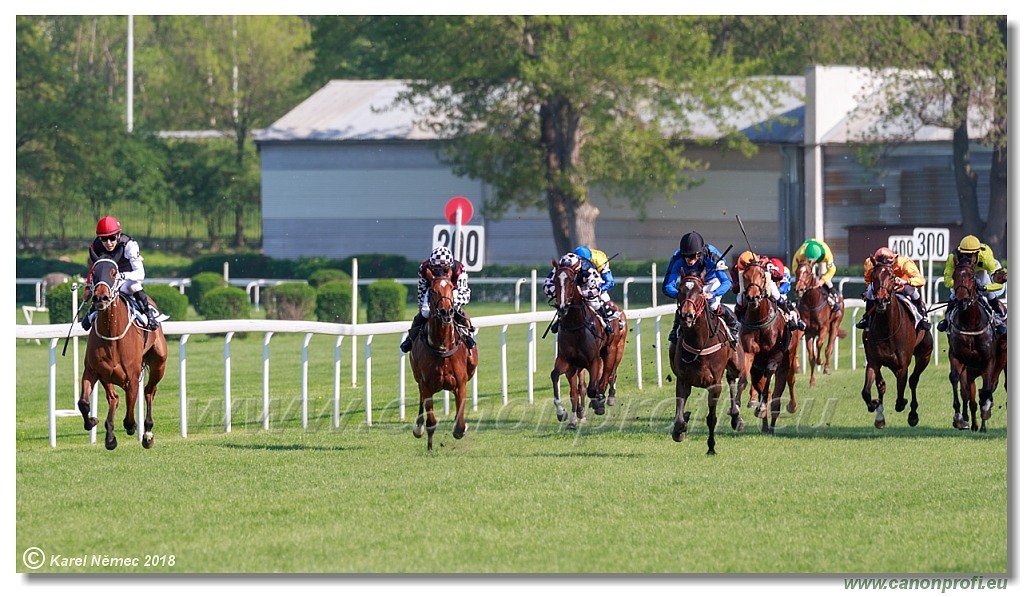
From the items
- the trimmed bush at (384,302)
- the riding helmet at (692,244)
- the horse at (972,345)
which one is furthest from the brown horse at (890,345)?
the trimmed bush at (384,302)

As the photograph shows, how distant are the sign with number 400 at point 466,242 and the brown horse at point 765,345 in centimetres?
295

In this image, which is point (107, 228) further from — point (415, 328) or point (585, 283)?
point (585, 283)

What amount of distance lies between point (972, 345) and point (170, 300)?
1553 cm

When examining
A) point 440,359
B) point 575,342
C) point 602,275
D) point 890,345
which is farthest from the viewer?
point 602,275

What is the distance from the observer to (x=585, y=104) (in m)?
35.8

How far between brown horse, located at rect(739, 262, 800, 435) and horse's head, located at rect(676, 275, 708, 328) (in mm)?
1893

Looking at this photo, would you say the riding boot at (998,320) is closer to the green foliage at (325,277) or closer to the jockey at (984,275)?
the jockey at (984,275)

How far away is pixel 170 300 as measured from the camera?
987 inches

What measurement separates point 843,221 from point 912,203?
77.0 inches

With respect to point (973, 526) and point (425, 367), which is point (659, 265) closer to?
point (425, 367)

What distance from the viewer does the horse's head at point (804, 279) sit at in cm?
1684

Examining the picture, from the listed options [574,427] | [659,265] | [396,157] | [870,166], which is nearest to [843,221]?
[870,166]

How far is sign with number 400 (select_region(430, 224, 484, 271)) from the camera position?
48.5 ft

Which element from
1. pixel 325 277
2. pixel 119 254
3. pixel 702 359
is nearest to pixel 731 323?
pixel 702 359
